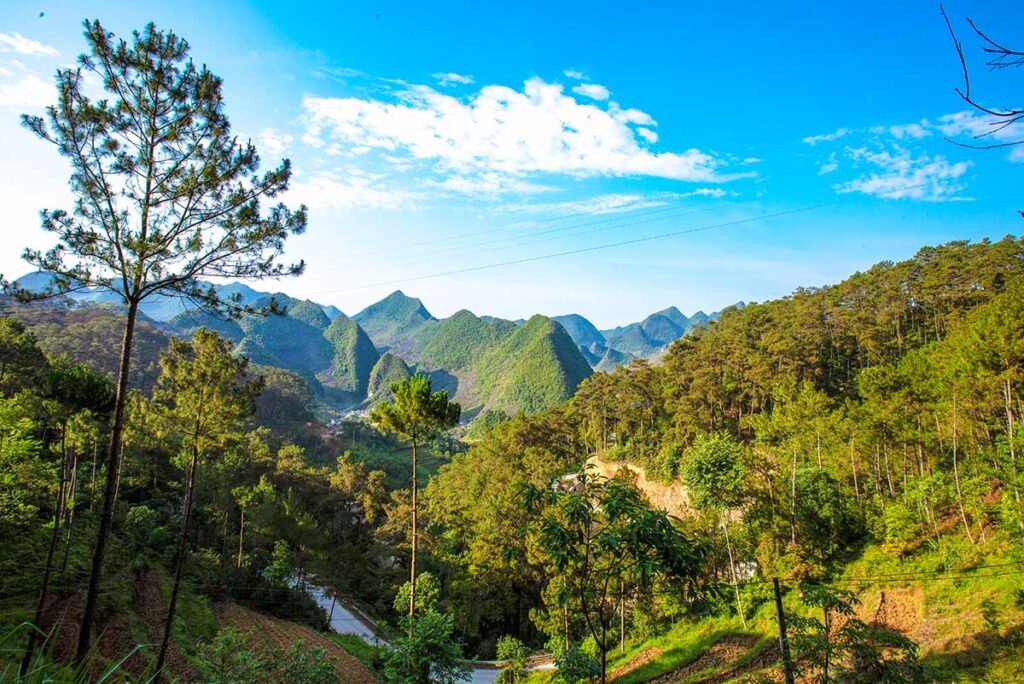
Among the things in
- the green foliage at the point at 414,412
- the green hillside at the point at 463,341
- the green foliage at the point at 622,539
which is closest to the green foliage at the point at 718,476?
the green foliage at the point at 414,412

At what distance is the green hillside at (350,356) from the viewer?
508 feet

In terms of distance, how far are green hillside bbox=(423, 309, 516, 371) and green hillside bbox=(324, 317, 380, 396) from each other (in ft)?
80.0

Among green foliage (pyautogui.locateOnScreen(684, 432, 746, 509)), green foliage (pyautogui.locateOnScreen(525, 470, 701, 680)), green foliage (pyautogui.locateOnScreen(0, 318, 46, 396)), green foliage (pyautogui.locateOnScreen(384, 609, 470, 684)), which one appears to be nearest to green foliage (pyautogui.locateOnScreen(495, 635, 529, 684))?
green foliage (pyautogui.locateOnScreen(384, 609, 470, 684))

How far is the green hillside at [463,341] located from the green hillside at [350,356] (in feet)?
80.0

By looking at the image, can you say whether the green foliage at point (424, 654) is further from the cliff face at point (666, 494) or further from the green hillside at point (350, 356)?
the green hillside at point (350, 356)

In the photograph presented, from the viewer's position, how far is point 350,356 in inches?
6412

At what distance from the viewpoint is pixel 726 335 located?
36812mm

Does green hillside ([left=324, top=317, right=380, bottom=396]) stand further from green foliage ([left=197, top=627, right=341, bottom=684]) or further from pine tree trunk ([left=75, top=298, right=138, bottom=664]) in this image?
pine tree trunk ([left=75, top=298, right=138, bottom=664])

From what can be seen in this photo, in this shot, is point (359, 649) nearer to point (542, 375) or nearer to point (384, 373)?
point (542, 375)

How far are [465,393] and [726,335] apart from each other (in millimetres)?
121754

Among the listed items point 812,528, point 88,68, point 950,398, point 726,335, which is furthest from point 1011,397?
point 88,68

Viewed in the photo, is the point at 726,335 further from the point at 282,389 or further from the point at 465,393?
the point at 465,393

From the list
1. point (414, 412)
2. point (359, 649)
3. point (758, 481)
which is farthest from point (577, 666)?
point (359, 649)

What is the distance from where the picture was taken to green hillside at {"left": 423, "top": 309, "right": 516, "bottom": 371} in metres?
179
